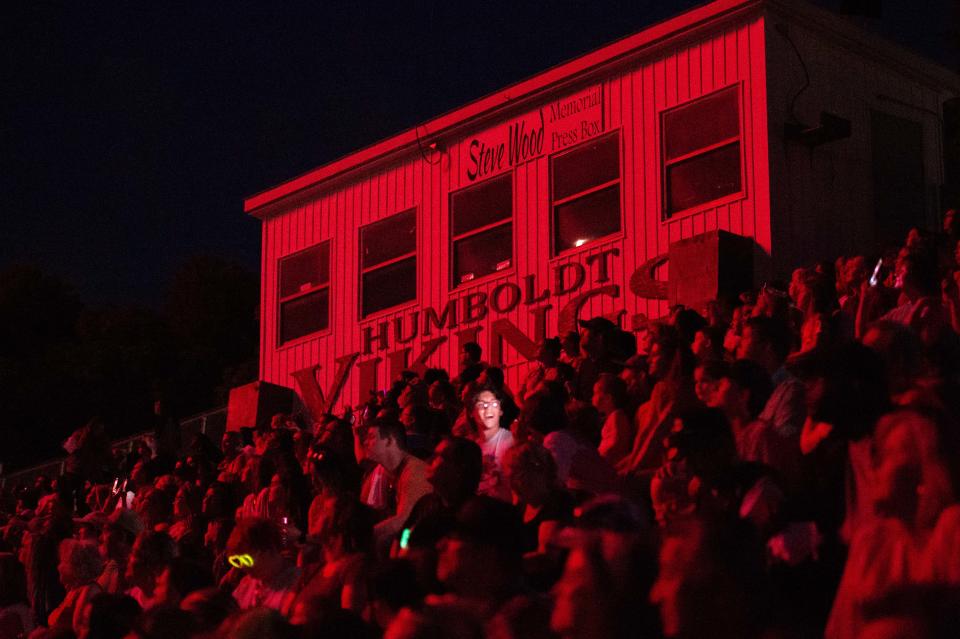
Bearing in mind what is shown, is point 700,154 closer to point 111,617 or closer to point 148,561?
point 148,561

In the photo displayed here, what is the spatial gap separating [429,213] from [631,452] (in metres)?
10.1

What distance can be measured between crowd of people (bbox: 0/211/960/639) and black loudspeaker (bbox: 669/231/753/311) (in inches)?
69.7

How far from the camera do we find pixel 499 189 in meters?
17.8

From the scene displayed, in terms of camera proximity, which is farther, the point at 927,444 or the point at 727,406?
the point at 727,406

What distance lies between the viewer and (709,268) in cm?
1452

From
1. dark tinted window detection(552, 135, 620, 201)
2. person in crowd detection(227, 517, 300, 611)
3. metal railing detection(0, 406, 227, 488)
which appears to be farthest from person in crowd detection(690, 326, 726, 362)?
metal railing detection(0, 406, 227, 488)

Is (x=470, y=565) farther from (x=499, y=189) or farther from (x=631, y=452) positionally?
(x=499, y=189)

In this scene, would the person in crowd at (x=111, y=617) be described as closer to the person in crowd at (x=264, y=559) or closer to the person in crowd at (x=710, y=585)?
the person in crowd at (x=264, y=559)

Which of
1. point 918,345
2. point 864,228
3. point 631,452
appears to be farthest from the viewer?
point 864,228

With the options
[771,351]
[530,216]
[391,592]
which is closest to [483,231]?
[530,216]

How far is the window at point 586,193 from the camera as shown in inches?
648

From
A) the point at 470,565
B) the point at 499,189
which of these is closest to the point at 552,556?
the point at 470,565

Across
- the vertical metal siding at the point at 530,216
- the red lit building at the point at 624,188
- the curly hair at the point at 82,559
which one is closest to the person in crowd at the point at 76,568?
the curly hair at the point at 82,559

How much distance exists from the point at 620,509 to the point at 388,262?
44.7ft
